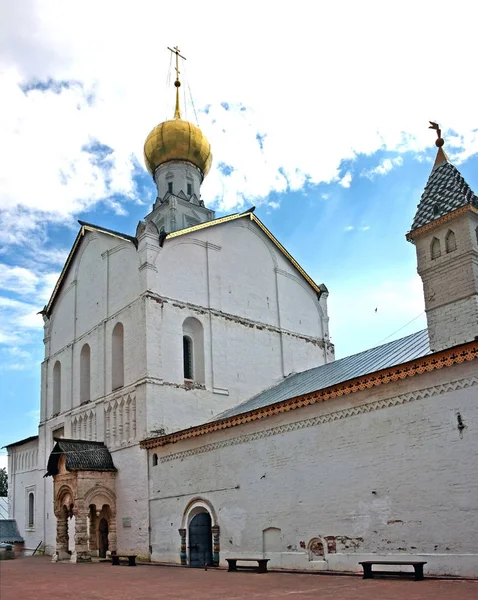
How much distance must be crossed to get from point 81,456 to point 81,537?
2.55 m

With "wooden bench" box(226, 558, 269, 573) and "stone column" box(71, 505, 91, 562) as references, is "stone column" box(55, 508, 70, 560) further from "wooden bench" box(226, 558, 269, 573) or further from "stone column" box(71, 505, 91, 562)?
"wooden bench" box(226, 558, 269, 573)

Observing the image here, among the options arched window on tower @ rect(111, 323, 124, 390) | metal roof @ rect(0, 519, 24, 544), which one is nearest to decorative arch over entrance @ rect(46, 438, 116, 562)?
arched window on tower @ rect(111, 323, 124, 390)

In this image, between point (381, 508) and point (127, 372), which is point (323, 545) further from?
point (127, 372)

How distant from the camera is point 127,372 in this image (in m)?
21.3

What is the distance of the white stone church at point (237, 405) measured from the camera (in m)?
12.0

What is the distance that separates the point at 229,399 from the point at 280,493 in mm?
7267

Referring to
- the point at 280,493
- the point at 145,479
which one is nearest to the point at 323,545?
the point at 280,493

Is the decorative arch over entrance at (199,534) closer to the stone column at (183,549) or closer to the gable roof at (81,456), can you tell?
the stone column at (183,549)

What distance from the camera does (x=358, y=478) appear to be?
13000mm

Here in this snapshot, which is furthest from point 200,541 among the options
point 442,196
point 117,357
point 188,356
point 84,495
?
point 442,196

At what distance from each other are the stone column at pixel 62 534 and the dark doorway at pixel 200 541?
5.29m

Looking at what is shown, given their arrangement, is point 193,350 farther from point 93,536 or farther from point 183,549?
point 183,549

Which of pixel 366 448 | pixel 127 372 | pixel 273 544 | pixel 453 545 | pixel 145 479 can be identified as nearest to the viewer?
pixel 453 545

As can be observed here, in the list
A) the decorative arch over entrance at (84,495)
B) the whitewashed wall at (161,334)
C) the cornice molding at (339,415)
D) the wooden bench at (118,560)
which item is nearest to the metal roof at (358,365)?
the cornice molding at (339,415)
